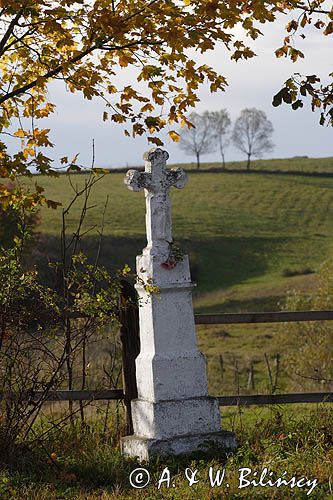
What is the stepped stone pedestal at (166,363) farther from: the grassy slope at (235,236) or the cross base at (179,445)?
the grassy slope at (235,236)

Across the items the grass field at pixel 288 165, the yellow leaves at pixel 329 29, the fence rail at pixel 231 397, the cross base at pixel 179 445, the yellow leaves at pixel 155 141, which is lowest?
the cross base at pixel 179 445

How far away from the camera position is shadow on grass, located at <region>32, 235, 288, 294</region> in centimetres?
Answer: 4656

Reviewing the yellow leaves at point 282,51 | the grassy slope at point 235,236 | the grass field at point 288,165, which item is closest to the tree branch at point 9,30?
the yellow leaves at point 282,51

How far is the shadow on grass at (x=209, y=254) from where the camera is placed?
153 feet

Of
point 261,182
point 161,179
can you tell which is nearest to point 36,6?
point 161,179

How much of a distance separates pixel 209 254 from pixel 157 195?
149 feet

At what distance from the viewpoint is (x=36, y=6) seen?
23.4 ft

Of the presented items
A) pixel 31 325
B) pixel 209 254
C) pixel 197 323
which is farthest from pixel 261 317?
pixel 209 254

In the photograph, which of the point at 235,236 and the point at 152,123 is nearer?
the point at 152,123

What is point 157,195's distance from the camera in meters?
8.02

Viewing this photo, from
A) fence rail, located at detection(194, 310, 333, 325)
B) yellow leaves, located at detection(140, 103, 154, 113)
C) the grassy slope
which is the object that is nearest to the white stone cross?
yellow leaves, located at detection(140, 103, 154, 113)

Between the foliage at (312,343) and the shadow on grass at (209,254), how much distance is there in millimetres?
16375

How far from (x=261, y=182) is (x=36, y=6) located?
6951cm

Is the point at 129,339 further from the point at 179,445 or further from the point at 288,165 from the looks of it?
the point at 288,165
